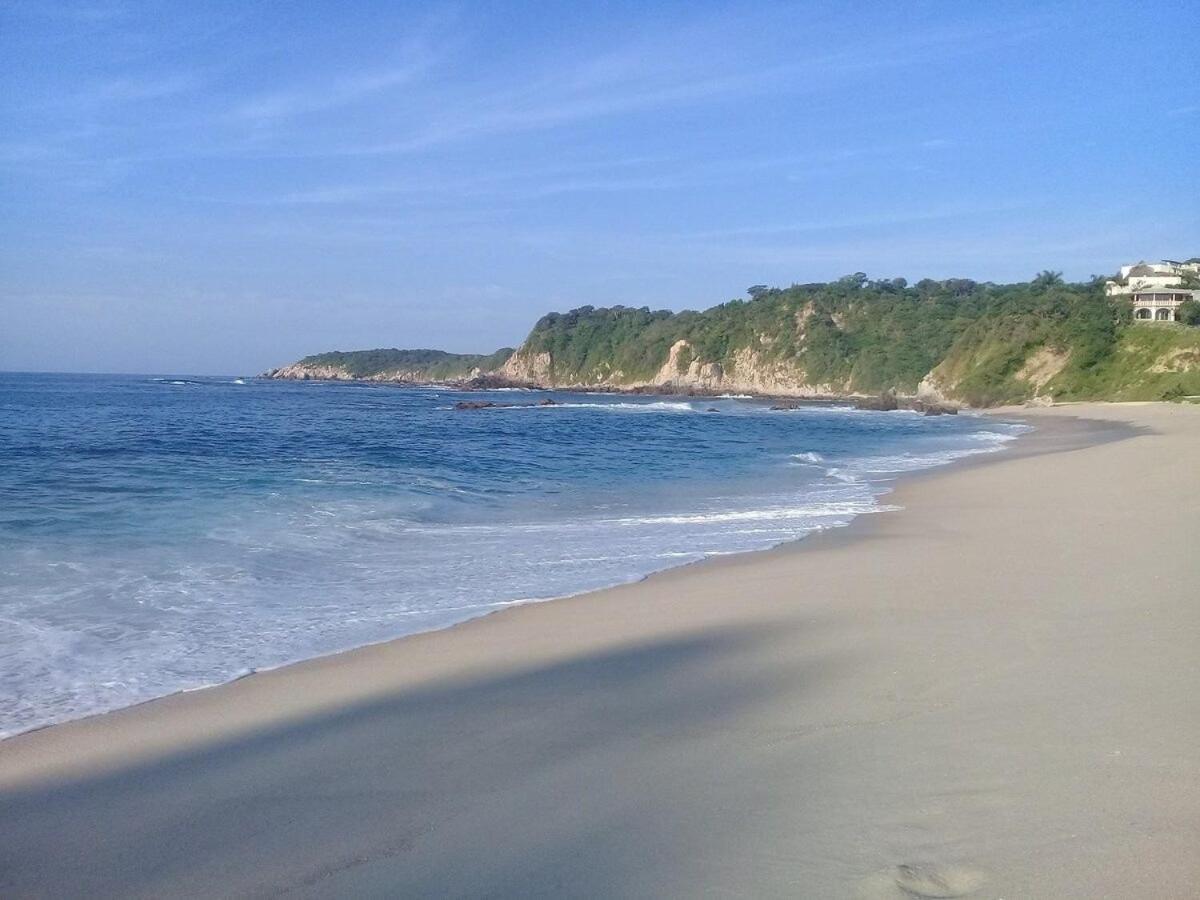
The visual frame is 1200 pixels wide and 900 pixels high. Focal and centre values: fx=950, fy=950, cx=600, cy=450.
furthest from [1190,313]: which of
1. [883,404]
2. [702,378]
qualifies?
[702,378]

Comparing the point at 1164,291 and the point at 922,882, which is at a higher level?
the point at 1164,291

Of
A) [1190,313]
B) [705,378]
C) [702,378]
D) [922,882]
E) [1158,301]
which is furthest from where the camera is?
[702,378]

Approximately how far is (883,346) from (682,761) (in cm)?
9110

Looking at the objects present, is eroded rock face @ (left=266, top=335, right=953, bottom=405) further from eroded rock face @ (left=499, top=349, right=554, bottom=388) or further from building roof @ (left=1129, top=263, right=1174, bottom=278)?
building roof @ (left=1129, top=263, right=1174, bottom=278)

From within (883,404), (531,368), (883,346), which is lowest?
(883,404)

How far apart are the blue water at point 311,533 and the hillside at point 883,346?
1402 inches

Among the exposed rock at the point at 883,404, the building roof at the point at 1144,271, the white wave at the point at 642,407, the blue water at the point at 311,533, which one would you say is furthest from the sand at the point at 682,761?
the building roof at the point at 1144,271

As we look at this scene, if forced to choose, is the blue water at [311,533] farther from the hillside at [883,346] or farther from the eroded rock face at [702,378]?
the eroded rock face at [702,378]

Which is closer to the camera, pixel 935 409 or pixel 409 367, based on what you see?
pixel 935 409

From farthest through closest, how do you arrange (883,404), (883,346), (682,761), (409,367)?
(409,367)
(883,346)
(883,404)
(682,761)

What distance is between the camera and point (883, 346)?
299 feet

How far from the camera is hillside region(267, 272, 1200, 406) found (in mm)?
59625

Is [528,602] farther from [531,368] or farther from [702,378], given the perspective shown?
[531,368]

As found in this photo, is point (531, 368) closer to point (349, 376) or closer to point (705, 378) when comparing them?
point (705, 378)
